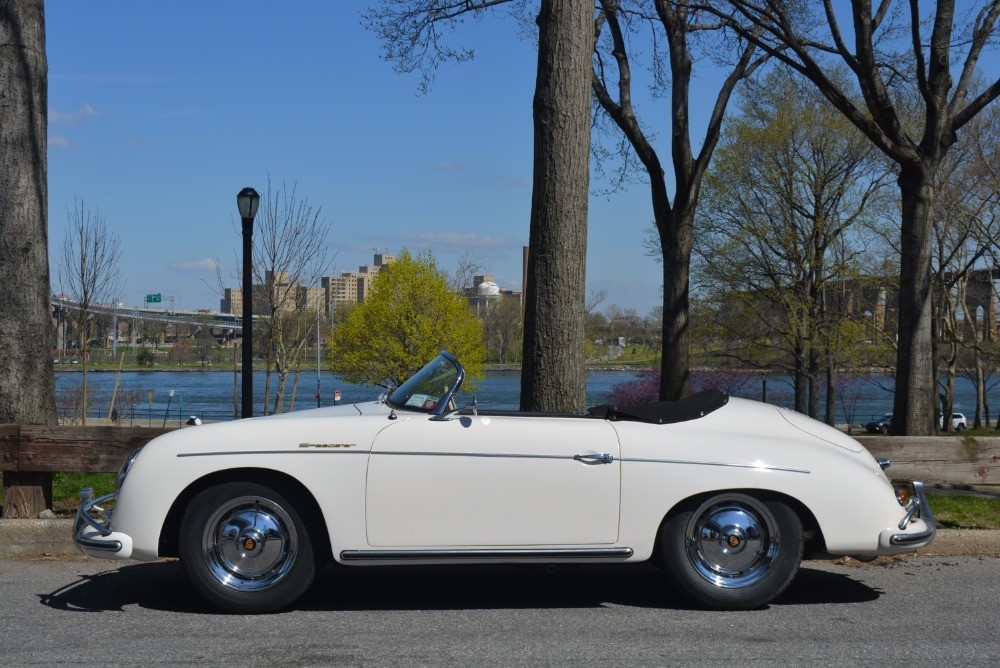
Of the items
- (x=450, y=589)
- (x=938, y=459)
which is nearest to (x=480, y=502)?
(x=450, y=589)

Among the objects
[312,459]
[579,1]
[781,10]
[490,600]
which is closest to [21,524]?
[312,459]

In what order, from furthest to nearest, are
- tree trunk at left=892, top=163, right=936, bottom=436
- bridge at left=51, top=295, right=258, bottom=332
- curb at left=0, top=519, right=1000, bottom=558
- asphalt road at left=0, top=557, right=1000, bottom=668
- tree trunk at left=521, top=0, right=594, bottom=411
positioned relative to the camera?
bridge at left=51, top=295, right=258, bottom=332
tree trunk at left=892, top=163, right=936, bottom=436
tree trunk at left=521, top=0, right=594, bottom=411
curb at left=0, top=519, right=1000, bottom=558
asphalt road at left=0, top=557, right=1000, bottom=668

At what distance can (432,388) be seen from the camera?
5176mm

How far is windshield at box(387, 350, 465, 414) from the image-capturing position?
5.04m

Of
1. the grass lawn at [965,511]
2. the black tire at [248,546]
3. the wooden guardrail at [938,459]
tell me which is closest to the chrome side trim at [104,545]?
the black tire at [248,546]

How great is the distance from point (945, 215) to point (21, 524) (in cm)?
3330

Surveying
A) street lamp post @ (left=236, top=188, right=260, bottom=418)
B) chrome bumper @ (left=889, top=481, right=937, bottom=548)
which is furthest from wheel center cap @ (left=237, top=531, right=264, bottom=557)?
street lamp post @ (left=236, top=188, right=260, bottom=418)

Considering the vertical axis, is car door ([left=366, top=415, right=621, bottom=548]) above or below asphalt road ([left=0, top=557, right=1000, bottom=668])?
above

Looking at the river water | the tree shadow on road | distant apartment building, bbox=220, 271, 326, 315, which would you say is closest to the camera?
the tree shadow on road

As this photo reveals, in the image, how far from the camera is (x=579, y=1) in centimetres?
759

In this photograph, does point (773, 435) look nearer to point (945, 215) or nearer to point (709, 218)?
point (709, 218)

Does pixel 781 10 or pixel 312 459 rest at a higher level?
pixel 781 10

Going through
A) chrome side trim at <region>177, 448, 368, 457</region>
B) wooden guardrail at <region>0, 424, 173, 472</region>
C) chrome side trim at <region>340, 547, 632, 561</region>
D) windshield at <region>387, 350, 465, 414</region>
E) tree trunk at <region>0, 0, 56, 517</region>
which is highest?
tree trunk at <region>0, 0, 56, 517</region>

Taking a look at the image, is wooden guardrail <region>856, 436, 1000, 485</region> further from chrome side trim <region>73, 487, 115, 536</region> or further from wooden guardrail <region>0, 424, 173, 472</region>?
wooden guardrail <region>0, 424, 173, 472</region>
